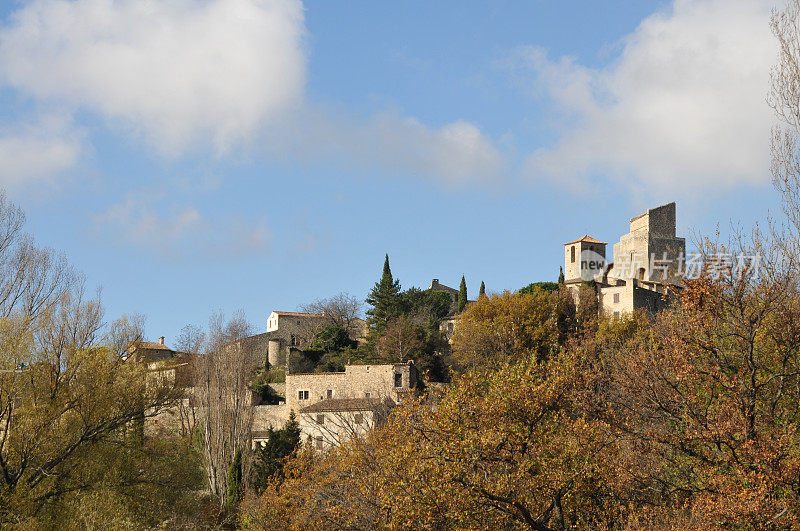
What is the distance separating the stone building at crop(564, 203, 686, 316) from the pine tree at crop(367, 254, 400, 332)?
13670 millimetres

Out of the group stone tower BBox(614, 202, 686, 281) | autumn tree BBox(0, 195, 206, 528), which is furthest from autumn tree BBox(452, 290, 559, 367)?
autumn tree BBox(0, 195, 206, 528)

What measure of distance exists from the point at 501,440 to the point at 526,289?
142 ft

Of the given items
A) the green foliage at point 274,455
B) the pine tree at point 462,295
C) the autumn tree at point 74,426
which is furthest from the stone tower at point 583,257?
the autumn tree at point 74,426

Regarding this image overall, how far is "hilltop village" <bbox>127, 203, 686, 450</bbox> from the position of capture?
42.7 metres

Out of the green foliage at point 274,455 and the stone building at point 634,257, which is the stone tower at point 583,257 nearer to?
the stone building at point 634,257

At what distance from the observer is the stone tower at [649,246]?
59.6 m

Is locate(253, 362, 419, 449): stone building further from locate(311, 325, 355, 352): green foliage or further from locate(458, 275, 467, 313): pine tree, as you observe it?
locate(458, 275, 467, 313): pine tree

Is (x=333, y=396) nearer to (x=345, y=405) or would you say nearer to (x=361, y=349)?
(x=345, y=405)

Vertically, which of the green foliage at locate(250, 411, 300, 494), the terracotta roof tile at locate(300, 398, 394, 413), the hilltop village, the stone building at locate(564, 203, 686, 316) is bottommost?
the green foliage at locate(250, 411, 300, 494)

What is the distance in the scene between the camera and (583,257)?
6200cm

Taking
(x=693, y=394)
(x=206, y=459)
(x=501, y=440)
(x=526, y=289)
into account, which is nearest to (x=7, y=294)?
(x=206, y=459)

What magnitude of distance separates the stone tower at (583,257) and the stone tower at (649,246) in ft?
4.66

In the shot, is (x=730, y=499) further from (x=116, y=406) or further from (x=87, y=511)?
(x=116, y=406)

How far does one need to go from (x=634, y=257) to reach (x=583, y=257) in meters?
3.90
